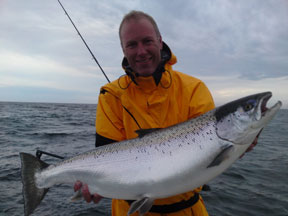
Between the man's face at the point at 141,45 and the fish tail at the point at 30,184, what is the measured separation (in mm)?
2091

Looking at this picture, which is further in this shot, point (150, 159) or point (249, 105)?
point (150, 159)

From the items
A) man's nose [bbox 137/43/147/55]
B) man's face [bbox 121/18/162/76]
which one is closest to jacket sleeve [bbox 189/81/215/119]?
man's face [bbox 121/18/162/76]

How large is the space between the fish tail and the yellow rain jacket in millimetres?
1111

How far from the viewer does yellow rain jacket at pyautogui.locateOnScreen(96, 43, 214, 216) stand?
305 cm

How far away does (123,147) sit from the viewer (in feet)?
→ 10.00

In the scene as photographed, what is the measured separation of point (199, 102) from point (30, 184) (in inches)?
108

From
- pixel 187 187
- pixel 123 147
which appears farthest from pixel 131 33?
pixel 187 187

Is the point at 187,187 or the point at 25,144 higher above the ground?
the point at 187,187

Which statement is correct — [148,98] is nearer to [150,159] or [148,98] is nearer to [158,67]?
[158,67]

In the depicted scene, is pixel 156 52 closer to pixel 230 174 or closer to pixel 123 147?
pixel 123 147

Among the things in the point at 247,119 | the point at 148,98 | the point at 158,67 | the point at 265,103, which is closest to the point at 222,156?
the point at 247,119

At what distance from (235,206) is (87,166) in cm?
523

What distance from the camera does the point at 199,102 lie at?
306 cm

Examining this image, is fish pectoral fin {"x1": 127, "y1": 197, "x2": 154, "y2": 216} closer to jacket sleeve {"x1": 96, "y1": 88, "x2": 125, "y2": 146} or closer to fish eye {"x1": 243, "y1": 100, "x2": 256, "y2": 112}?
jacket sleeve {"x1": 96, "y1": 88, "x2": 125, "y2": 146}
